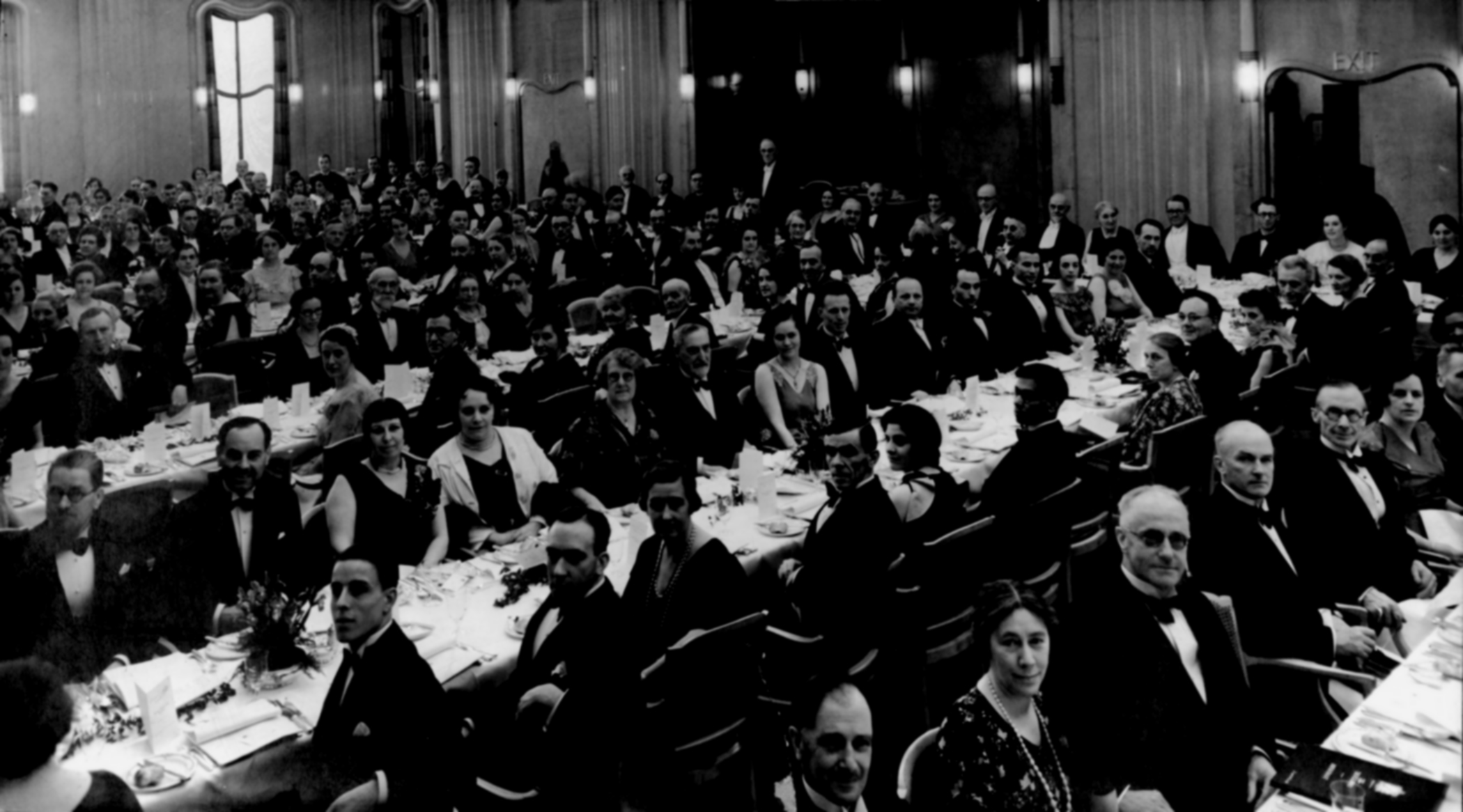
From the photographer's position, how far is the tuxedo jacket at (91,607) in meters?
4.05

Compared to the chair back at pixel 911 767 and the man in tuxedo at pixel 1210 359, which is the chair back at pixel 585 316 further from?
the chair back at pixel 911 767

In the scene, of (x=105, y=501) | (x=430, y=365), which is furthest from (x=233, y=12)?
(x=105, y=501)

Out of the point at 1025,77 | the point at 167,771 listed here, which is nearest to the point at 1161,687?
the point at 167,771

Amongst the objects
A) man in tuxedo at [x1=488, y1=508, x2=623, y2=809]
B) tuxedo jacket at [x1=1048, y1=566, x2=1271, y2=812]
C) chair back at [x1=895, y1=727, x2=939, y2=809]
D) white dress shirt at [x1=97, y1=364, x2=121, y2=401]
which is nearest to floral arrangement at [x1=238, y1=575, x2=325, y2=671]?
man in tuxedo at [x1=488, y1=508, x2=623, y2=809]

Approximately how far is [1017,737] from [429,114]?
19500 millimetres

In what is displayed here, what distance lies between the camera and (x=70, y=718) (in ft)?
9.29

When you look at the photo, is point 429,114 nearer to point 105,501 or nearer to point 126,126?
point 126,126

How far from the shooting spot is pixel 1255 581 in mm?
4223

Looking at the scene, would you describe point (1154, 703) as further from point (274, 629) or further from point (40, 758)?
point (40, 758)

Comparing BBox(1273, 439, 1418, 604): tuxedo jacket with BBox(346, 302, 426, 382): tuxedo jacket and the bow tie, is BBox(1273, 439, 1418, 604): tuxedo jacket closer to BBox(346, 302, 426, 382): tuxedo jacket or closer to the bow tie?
the bow tie

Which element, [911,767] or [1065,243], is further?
[1065,243]

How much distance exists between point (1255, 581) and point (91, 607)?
4.06 metres

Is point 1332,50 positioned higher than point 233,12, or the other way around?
point 233,12

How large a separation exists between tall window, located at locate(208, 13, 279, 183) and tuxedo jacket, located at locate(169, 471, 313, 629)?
1578cm
